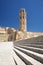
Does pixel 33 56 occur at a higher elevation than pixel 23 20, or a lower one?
lower

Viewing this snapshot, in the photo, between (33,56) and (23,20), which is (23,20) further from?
(33,56)

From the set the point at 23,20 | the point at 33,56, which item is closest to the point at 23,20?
the point at 23,20

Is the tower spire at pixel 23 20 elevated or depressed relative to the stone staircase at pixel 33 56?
elevated

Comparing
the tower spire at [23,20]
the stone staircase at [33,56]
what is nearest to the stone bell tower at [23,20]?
the tower spire at [23,20]

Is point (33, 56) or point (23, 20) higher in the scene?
point (23, 20)

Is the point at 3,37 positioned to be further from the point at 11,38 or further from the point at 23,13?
the point at 23,13

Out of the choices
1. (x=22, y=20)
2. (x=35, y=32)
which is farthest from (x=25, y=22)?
(x=35, y=32)

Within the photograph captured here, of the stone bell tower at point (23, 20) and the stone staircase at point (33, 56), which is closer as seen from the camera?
the stone staircase at point (33, 56)

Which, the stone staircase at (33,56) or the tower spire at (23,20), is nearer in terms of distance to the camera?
the stone staircase at (33,56)

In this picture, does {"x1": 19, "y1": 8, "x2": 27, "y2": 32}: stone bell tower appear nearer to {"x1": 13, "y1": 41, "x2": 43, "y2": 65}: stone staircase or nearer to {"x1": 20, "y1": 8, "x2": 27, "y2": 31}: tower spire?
{"x1": 20, "y1": 8, "x2": 27, "y2": 31}: tower spire

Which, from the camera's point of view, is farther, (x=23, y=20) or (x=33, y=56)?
(x=23, y=20)

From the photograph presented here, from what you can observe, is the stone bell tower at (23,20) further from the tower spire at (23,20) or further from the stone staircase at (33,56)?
the stone staircase at (33,56)

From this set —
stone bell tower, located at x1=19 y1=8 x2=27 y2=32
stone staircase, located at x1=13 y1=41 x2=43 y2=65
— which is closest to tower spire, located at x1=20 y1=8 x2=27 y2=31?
stone bell tower, located at x1=19 y1=8 x2=27 y2=32

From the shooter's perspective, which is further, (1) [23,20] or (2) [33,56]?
(1) [23,20]
